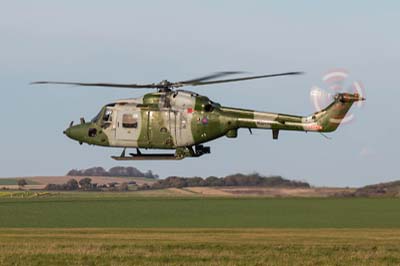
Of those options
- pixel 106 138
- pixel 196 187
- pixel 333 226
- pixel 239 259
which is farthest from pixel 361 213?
pixel 239 259

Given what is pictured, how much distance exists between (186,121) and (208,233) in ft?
75.2

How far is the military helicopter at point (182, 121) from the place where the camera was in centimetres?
5284

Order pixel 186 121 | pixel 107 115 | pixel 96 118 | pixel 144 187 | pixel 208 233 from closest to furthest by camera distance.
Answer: pixel 186 121 < pixel 107 115 < pixel 96 118 < pixel 208 233 < pixel 144 187

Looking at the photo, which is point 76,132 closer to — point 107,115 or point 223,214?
point 107,115

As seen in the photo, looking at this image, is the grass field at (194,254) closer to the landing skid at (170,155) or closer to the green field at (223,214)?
the landing skid at (170,155)

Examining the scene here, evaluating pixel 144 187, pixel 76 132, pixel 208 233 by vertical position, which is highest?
pixel 144 187

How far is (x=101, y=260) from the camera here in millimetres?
45094

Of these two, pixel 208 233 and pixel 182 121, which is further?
pixel 208 233

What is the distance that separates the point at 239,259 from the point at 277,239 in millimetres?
19815

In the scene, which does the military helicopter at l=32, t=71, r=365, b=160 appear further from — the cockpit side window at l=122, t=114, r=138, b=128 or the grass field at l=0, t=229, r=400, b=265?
the grass field at l=0, t=229, r=400, b=265

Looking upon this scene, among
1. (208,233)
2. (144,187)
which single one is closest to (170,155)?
(208,233)

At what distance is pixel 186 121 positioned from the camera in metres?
54.1

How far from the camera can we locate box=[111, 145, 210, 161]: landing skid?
5344 cm

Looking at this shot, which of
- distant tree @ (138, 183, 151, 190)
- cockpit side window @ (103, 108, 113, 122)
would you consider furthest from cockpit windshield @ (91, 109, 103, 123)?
distant tree @ (138, 183, 151, 190)
